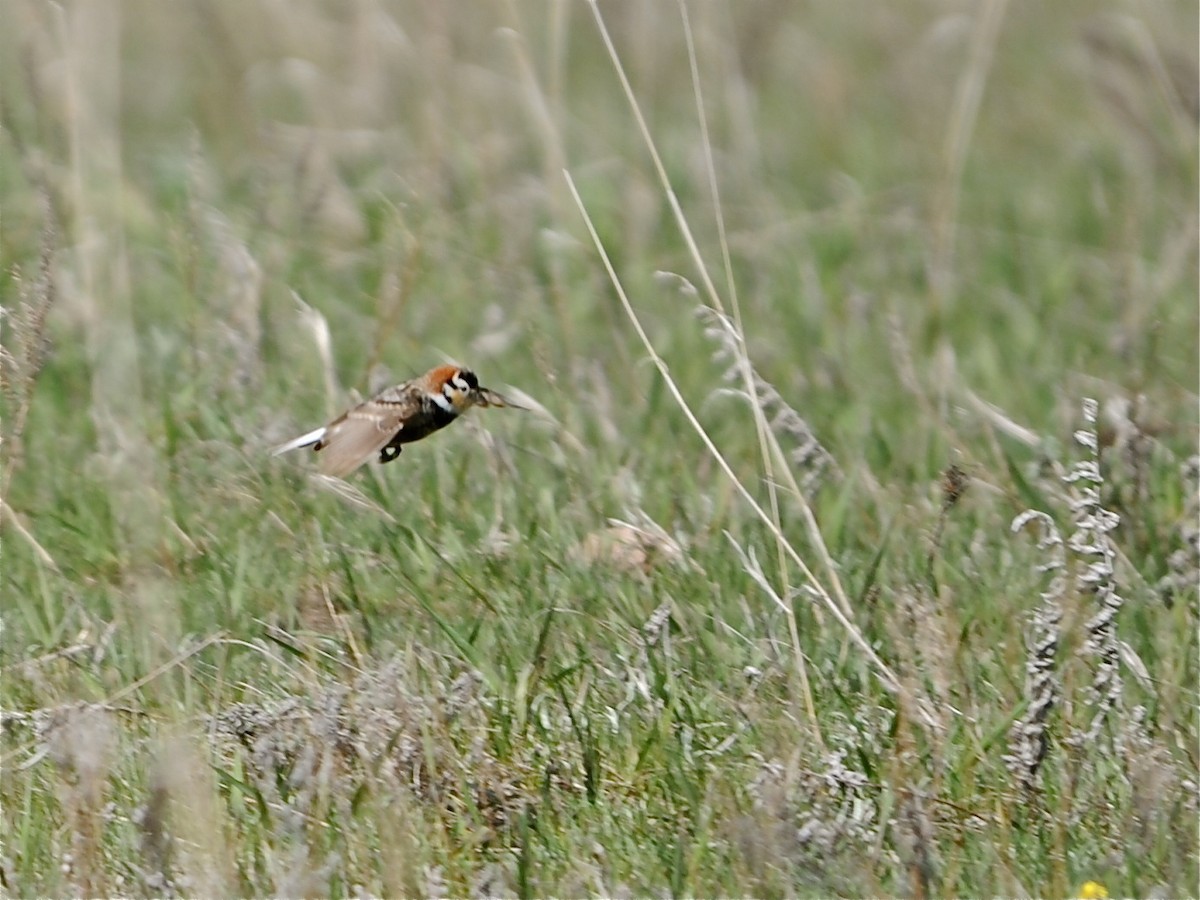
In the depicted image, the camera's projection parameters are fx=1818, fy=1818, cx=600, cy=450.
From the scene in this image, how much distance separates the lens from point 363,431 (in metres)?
3.43

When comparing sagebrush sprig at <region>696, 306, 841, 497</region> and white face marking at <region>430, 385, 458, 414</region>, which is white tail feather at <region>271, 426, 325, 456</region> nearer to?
white face marking at <region>430, 385, 458, 414</region>

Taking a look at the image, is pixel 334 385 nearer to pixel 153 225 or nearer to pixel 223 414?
pixel 223 414

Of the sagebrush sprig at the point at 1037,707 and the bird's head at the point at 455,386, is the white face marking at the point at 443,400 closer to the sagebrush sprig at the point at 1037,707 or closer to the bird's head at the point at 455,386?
the bird's head at the point at 455,386

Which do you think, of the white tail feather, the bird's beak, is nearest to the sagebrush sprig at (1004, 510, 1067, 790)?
the bird's beak

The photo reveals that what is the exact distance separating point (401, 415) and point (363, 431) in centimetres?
8

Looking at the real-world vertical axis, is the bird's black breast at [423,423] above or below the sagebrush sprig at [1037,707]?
above

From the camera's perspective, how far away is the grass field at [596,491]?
2664 mm

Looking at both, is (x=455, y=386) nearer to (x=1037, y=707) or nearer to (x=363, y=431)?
(x=363, y=431)

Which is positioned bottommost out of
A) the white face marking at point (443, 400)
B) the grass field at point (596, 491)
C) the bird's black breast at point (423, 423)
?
the grass field at point (596, 491)

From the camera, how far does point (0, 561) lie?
145 inches

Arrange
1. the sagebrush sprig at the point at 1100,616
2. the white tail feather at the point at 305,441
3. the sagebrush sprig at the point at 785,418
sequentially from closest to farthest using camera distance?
the sagebrush sprig at the point at 1100,616, the sagebrush sprig at the point at 785,418, the white tail feather at the point at 305,441

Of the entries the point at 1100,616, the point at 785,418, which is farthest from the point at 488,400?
the point at 1100,616

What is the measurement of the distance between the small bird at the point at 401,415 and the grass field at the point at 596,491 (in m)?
0.13

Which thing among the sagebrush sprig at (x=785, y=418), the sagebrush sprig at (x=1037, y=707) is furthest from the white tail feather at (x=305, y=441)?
the sagebrush sprig at (x=1037, y=707)
